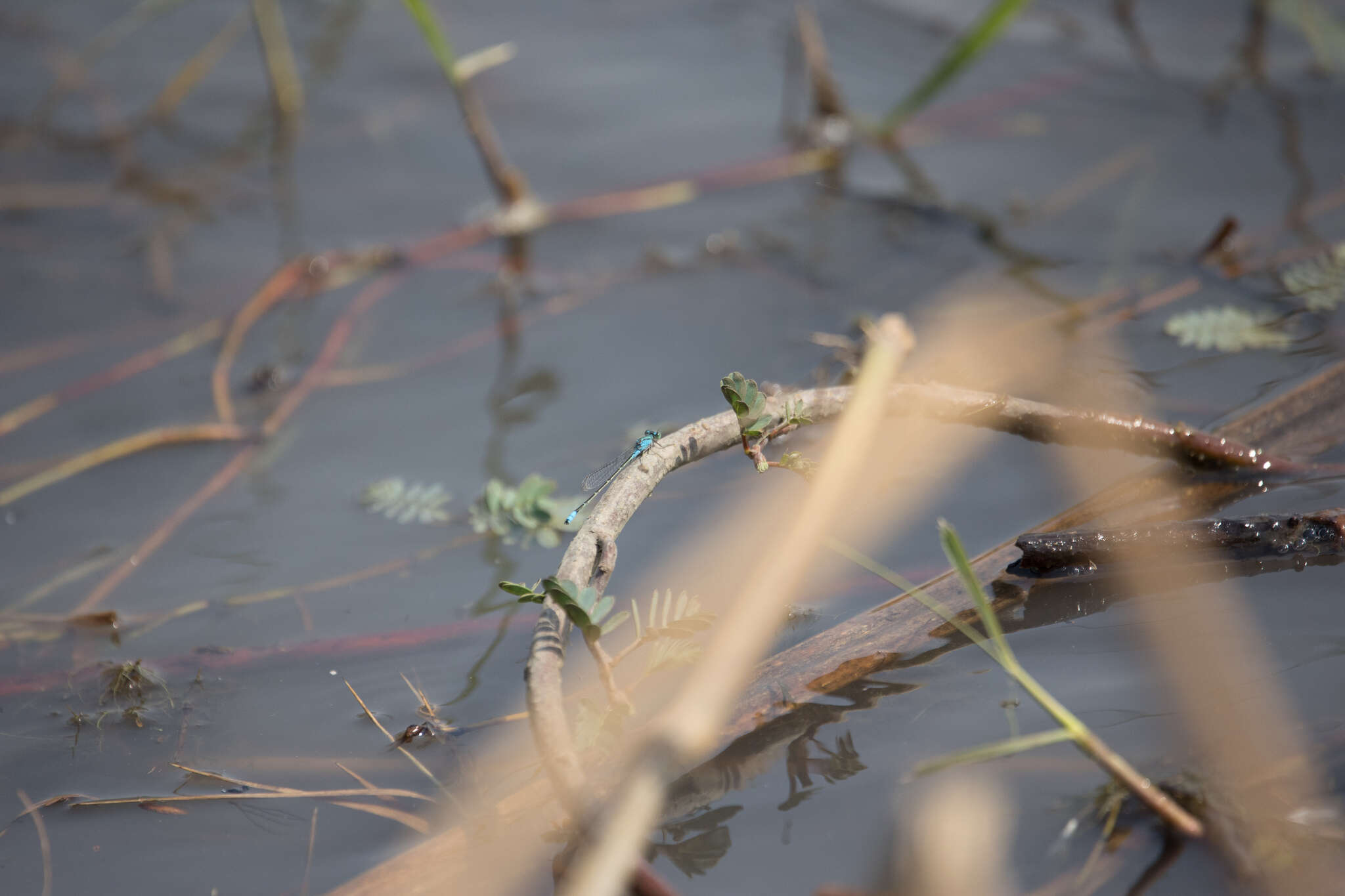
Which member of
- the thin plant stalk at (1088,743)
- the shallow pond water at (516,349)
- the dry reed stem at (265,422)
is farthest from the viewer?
the dry reed stem at (265,422)

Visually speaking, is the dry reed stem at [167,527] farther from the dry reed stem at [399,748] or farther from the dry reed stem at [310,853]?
the dry reed stem at [310,853]

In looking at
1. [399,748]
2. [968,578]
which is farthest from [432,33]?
[968,578]

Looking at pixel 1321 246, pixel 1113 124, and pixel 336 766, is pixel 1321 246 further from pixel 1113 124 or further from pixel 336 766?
pixel 336 766

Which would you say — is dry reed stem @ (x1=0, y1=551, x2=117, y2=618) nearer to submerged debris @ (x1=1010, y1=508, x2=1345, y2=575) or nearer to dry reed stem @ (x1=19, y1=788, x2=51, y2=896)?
dry reed stem @ (x1=19, y1=788, x2=51, y2=896)

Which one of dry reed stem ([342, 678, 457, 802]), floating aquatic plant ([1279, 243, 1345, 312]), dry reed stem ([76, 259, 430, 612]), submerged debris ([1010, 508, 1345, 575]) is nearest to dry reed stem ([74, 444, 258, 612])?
dry reed stem ([76, 259, 430, 612])

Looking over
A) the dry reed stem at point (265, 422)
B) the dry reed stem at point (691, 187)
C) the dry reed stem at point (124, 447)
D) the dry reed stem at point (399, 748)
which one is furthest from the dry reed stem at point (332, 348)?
the dry reed stem at point (399, 748)
